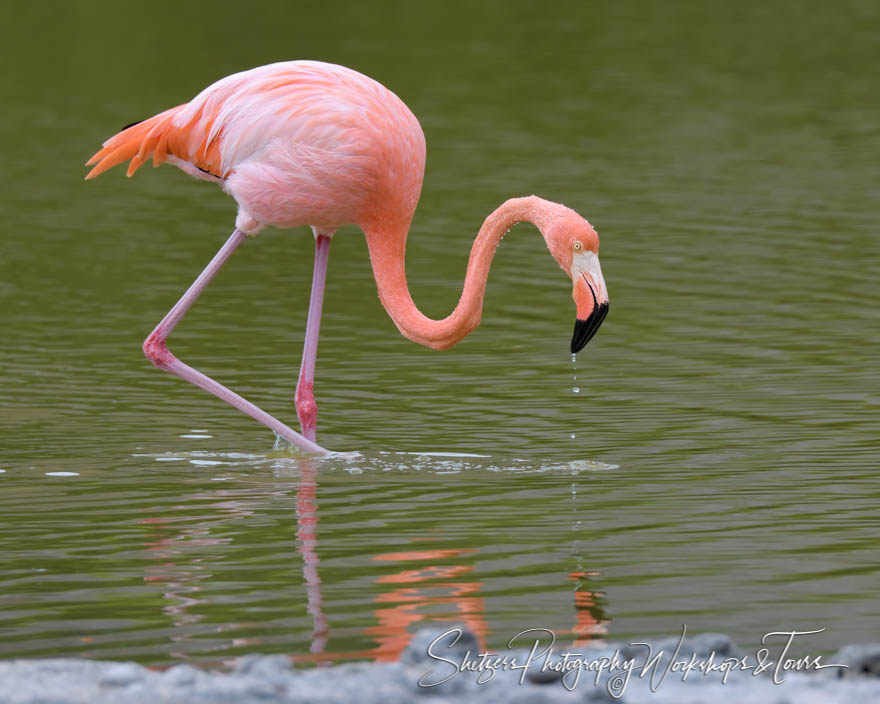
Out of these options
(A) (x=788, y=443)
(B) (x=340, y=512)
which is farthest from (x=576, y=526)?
(A) (x=788, y=443)

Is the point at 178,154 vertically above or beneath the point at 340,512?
above

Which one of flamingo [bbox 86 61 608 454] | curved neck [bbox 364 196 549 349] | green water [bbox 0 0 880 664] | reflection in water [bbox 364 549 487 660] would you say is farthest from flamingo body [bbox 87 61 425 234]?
reflection in water [bbox 364 549 487 660]

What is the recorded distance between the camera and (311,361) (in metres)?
9.18

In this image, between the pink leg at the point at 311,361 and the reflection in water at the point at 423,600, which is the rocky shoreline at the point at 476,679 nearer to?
the reflection in water at the point at 423,600

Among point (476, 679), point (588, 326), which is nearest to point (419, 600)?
point (476, 679)

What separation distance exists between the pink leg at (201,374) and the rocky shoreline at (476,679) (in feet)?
11.2

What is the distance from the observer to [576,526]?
7.38m

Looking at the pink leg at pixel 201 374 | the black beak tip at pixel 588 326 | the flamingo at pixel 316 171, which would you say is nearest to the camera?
the black beak tip at pixel 588 326

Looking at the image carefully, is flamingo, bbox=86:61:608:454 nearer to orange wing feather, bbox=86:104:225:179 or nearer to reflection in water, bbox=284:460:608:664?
orange wing feather, bbox=86:104:225:179

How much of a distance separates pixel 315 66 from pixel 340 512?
2.42 meters

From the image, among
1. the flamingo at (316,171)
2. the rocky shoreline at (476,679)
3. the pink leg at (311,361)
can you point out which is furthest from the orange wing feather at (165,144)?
the rocky shoreline at (476,679)

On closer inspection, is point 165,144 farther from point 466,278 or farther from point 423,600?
point 423,600

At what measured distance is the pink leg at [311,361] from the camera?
29.7 ft

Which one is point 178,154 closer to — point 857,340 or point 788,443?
point 788,443
